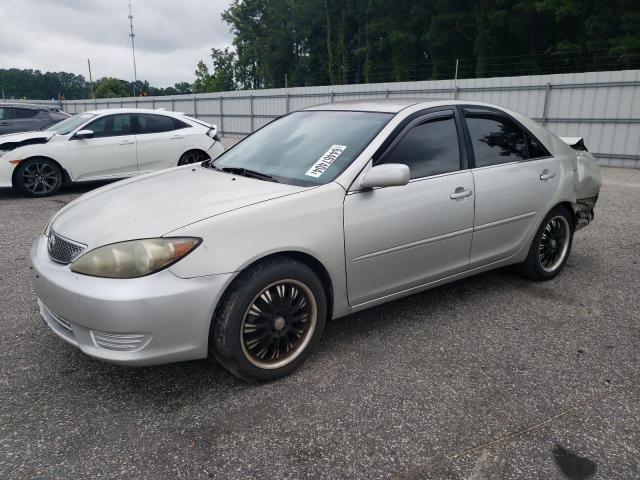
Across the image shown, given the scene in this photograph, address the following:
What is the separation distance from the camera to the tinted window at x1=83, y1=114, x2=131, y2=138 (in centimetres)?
846

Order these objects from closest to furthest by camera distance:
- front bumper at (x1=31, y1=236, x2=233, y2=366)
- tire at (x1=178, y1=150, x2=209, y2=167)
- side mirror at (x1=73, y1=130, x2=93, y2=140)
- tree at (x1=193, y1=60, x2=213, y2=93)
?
front bumper at (x1=31, y1=236, x2=233, y2=366) → side mirror at (x1=73, y1=130, x2=93, y2=140) → tire at (x1=178, y1=150, x2=209, y2=167) → tree at (x1=193, y1=60, x2=213, y2=93)

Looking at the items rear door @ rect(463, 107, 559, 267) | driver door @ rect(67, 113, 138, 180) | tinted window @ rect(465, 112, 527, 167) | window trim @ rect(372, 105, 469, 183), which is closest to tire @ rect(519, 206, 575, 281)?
rear door @ rect(463, 107, 559, 267)

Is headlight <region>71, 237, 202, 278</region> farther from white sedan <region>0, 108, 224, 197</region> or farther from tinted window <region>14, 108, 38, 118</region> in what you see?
tinted window <region>14, 108, 38, 118</region>

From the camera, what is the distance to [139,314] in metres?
2.35

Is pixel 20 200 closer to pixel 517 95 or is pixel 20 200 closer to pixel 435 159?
pixel 435 159

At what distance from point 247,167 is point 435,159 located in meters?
1.29

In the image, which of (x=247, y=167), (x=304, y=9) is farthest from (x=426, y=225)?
(x=304, y=9)

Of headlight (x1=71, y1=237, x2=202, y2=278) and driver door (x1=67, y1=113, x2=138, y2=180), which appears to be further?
driver door (x1=67, y1=113, x2=138, y2=180)

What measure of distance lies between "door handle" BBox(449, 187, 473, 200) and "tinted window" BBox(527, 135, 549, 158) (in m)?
0.97

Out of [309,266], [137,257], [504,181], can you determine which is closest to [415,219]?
[309,266]

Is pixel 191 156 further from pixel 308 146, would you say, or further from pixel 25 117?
pixel 308 146

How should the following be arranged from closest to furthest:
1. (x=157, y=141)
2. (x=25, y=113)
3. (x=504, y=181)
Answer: (x=504, y=181), (x=157, y=141), (x=25, y=113)

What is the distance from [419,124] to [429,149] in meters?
0.18

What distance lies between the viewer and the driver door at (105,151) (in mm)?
8352
